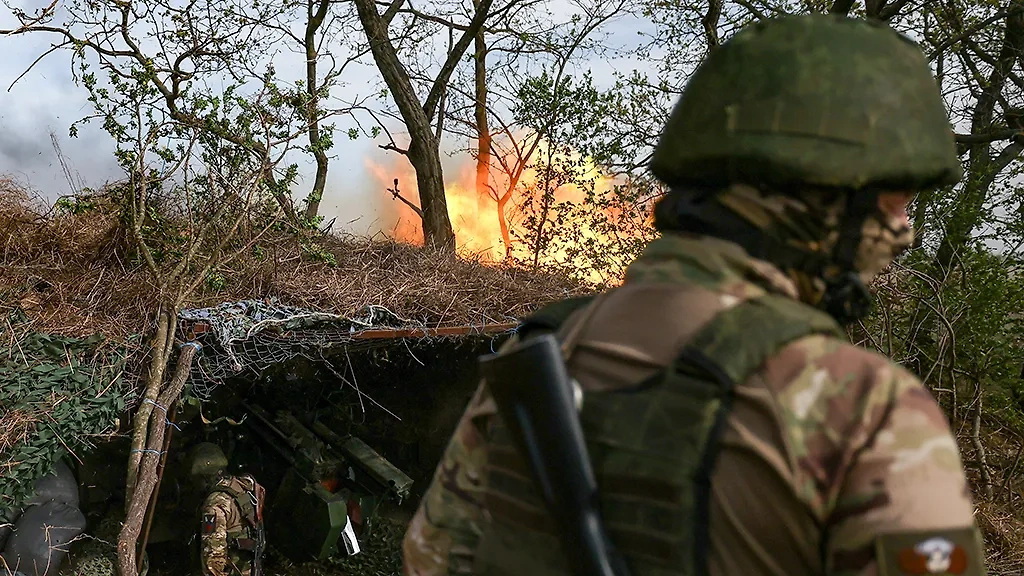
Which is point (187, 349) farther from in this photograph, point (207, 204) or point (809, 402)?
point (809, 402)

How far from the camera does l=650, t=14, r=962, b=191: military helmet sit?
151 centimetres

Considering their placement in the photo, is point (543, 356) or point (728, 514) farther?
point (543, 356)

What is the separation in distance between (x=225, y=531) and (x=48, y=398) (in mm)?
1990

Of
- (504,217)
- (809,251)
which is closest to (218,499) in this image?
(809,251)

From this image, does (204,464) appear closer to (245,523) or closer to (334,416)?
(245,523)

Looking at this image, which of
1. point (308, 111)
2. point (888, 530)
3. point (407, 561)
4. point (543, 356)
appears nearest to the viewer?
point (888, 530)

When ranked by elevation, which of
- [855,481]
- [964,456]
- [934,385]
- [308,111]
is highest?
[308,111]

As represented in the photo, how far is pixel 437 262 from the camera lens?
886 cm

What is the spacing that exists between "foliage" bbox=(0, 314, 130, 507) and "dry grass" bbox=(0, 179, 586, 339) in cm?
17

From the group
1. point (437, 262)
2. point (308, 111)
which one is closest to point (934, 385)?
point (437, 262)

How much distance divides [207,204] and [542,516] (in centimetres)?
607

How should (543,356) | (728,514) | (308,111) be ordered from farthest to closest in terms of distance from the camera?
(308,111) < (543,356) < (728,514)

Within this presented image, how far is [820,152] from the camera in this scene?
151cm

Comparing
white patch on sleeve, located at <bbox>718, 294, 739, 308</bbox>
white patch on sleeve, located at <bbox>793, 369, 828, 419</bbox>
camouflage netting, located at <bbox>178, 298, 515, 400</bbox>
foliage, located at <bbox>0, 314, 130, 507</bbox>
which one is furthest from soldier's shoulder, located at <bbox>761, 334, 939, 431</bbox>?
foliage, located at <bbox>0, 314, 130, 507</bbox>
